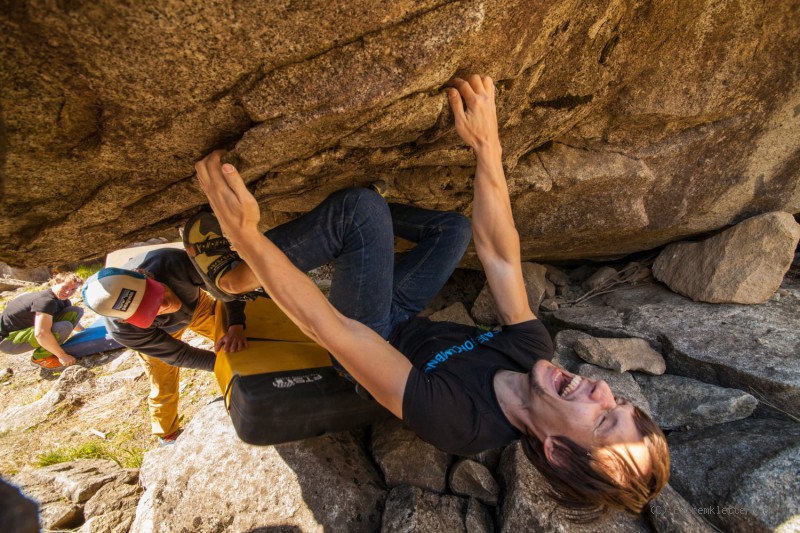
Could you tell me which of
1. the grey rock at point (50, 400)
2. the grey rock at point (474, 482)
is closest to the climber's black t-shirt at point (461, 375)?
the grey rock at point (474, 482)

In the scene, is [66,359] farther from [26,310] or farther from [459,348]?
[459,348]

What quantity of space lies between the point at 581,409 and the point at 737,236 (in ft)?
7.35

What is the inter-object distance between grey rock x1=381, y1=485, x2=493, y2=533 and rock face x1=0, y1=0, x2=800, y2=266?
1930 mm

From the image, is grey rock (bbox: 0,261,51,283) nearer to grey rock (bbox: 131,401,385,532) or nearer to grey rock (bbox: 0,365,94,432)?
grey rock (bbox: 0,365,94,432)

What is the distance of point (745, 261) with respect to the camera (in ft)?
9.85

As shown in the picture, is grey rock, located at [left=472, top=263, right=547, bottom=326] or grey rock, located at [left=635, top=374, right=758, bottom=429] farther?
grey rock, located at [left=472, top=263, right=547, bottom=326]

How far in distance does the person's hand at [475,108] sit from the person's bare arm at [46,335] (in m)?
6.27

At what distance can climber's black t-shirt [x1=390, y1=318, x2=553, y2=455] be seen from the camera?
181 centimetres

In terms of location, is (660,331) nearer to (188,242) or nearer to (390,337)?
(390,337)

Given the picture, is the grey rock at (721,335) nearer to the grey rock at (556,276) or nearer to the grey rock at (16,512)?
the grey rock at (556,276)

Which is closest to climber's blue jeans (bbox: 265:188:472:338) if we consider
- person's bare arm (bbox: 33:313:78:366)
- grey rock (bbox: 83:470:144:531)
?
grey rock (bbox: 83:470:144:531)

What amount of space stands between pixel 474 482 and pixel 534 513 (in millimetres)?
437

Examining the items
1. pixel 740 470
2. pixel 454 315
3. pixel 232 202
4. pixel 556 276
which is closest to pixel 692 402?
pixel 740 470

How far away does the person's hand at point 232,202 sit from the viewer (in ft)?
5.60
